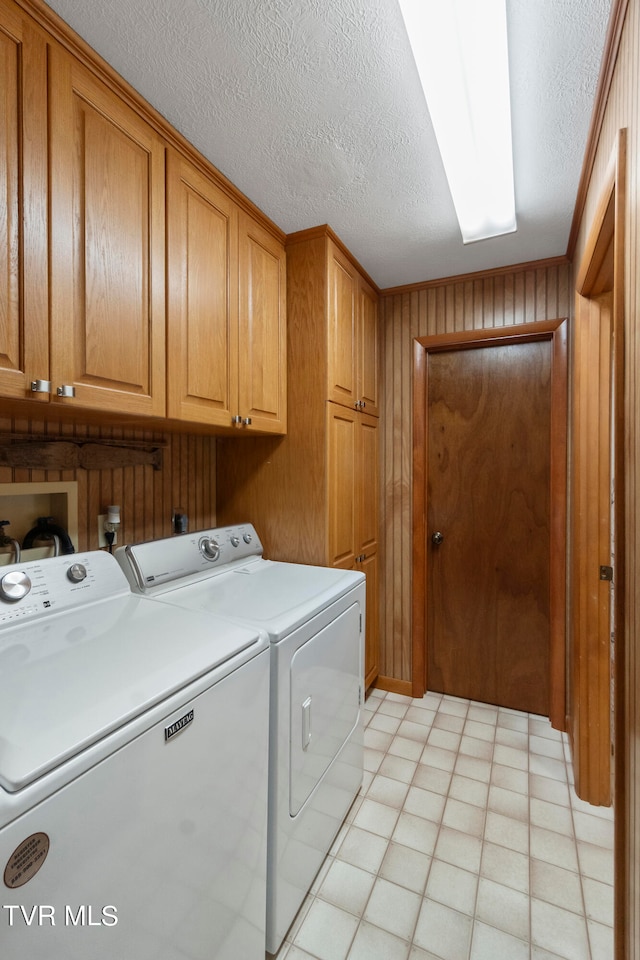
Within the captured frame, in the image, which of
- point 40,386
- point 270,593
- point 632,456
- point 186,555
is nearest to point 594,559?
point 632,456

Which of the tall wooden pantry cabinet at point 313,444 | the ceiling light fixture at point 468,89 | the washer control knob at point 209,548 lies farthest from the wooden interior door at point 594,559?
the washer control knob at point 209,548

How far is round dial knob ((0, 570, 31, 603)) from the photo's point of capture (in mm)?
1104

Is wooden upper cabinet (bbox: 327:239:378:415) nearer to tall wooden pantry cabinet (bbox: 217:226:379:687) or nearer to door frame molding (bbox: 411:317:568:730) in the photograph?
tall wooden pantry cabinet (bbox: 217:226:379:687)

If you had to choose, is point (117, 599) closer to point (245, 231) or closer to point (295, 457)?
point (295, 457)

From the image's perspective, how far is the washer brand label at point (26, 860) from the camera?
57 centimetres

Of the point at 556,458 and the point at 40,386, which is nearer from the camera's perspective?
the point at 40,386

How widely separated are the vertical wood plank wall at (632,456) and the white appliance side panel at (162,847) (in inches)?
32.7

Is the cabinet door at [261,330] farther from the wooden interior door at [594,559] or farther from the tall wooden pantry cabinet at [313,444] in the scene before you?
the wooden interior door at [594,559]

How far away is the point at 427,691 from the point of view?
2.70 metres

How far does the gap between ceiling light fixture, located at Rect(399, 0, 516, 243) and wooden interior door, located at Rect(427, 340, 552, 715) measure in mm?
961

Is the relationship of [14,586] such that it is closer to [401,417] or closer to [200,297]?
[200,297]

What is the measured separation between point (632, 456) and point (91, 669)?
123 centimetres

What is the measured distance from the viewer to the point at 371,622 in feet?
8.45

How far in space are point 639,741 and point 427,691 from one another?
78.0 inches
